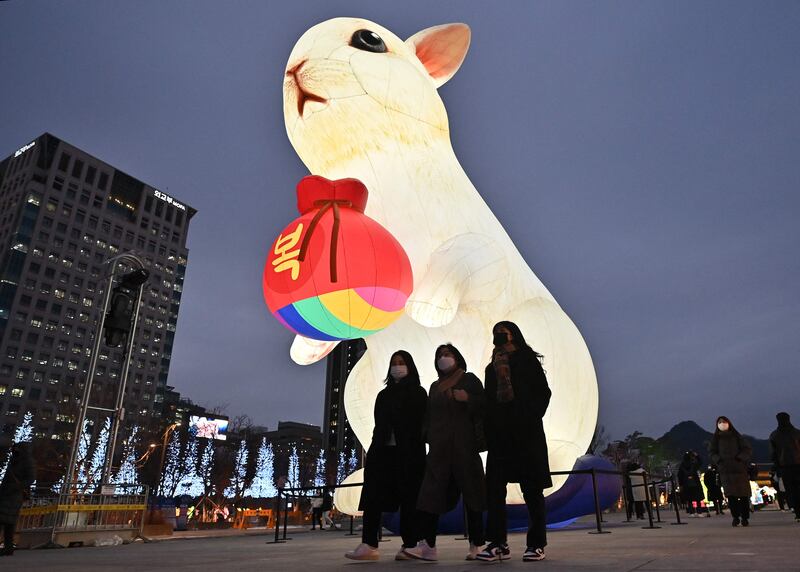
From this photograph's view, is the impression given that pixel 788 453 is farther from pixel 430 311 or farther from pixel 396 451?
pixel 396 451

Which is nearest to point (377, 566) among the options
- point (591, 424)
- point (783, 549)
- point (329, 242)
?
point (783, 549)

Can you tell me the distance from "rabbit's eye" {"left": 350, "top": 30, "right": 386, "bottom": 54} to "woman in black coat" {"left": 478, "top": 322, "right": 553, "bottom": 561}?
5.04m

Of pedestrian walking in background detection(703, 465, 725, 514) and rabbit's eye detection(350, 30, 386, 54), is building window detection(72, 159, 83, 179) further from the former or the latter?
pedestrian walking in background detection(703, 465, 725, 514)

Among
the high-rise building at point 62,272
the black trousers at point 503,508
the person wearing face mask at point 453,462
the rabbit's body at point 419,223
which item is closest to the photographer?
the black trousers at point 503,508

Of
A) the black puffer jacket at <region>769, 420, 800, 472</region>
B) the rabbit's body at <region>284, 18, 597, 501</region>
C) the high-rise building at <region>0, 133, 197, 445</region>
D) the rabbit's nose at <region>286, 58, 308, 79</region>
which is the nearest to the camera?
the rabbit's body at <region>284, 18, 597, 501</region>

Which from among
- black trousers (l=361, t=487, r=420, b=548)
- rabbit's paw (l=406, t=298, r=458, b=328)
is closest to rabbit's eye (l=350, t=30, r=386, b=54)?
rabbit's paw (l=406, t=298, r=458, b=328)

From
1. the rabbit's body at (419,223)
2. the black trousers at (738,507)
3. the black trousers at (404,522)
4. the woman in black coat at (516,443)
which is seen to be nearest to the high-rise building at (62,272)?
the rabbit's body at (419,223)

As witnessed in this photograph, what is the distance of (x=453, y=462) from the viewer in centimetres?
444

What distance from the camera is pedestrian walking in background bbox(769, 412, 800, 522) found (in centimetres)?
764

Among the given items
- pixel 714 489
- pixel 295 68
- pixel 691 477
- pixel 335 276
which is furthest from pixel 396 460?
pixel 714 489

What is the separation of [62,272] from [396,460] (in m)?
85.0

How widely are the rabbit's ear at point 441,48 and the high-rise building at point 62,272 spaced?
207 feet

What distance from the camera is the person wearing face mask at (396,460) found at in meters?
4.55

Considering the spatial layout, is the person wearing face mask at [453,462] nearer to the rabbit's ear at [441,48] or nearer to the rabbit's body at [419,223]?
the rabbit's body at [419,223]
